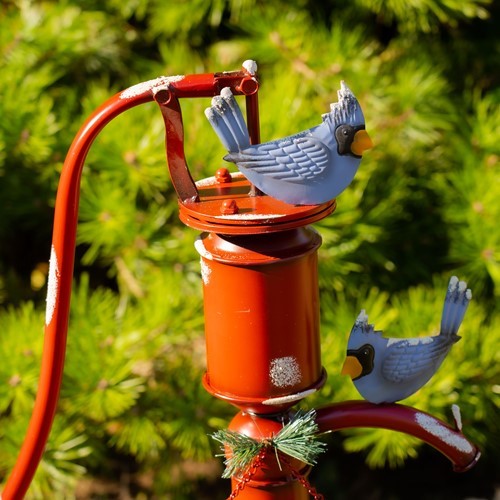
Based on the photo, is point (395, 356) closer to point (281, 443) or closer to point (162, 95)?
point (281, 443)

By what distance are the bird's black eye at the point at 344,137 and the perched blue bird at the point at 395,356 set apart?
14cm

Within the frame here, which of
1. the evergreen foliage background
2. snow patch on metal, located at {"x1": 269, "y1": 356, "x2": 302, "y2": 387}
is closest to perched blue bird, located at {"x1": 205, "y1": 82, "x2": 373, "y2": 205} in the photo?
snow patch on metal, located at {"x1": 269, "y1": 356, "x2": 302, "y2": 387}

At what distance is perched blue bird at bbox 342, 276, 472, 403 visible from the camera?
66 cm

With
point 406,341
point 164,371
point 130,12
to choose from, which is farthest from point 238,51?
point 406,341

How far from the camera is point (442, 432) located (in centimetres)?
67

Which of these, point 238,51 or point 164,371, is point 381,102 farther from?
point 164,371

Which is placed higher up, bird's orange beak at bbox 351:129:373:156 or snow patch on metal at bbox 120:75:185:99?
snow patch on metal at bbox 120:75:185:99

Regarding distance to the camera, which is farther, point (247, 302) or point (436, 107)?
point (436, 107)

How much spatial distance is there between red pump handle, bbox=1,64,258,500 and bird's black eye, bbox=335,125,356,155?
6cm

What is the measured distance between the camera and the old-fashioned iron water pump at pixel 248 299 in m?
0.59

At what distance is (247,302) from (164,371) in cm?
68

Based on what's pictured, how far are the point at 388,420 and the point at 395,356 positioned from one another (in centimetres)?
5

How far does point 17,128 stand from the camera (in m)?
1.24

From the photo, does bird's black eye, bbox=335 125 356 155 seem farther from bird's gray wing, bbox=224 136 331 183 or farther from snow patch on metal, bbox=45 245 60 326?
snow patch on metal, bbox=45 245 60 326
